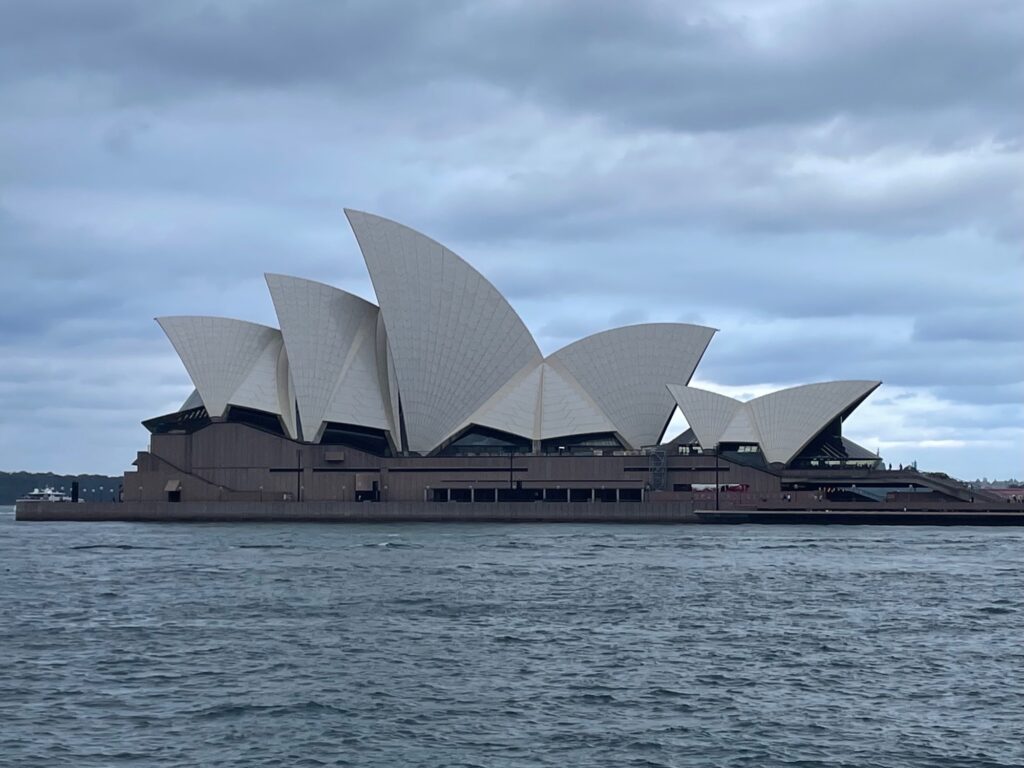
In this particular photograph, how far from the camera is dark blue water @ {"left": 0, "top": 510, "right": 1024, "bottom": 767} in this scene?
18031 millimetres

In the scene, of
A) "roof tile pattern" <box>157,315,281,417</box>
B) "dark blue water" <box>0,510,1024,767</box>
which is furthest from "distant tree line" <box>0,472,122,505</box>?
"dark blue water" <box>0,510,1024,767</box>

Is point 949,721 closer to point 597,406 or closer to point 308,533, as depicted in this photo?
point 308,533

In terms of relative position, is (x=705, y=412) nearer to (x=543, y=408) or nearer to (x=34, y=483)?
(x=543, y=408)

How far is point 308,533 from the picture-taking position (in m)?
62.9

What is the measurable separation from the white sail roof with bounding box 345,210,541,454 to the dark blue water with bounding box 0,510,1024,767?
3276 cm

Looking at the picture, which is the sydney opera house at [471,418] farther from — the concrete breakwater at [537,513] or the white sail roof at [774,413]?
the concrete breakwater at [537,513]

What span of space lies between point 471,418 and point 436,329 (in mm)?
6839

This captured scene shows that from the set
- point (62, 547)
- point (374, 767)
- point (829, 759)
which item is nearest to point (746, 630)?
point (829, 759)

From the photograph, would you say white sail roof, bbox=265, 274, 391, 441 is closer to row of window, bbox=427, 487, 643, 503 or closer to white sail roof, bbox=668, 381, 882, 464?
row of window, bbox=427, 487, 643, 503

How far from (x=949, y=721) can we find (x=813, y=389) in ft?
201

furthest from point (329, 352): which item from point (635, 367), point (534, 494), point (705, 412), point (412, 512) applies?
point (705, 412)

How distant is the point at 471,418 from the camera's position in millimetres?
80938

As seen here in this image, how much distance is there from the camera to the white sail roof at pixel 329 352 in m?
77.6

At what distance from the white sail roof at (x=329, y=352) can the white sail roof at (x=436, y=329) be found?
2785 mm
